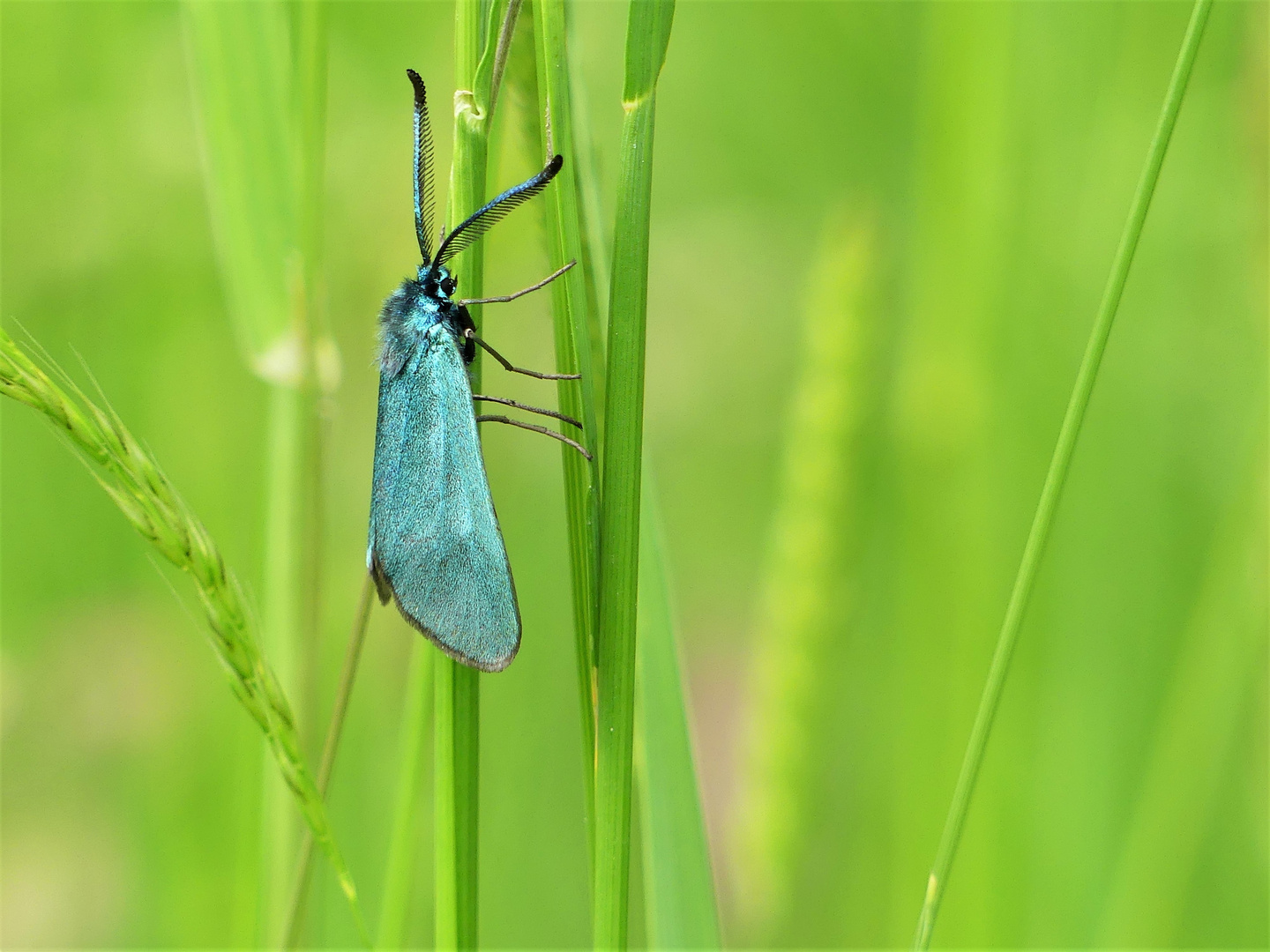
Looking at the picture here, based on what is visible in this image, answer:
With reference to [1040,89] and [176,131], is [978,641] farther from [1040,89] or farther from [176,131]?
[176,131]

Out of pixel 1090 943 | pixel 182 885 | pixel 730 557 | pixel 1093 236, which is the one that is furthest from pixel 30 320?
pixel 1090 943

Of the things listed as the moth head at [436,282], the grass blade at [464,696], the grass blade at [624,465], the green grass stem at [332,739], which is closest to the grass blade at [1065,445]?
the grass blade at [624,465]

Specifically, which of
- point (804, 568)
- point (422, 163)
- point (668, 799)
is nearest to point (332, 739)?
point (668, 799)

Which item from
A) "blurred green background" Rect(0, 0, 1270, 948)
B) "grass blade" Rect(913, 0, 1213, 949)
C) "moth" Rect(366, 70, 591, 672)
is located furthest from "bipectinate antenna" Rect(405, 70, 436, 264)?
"grass blade" Rect(913, 0, 1213, 949)

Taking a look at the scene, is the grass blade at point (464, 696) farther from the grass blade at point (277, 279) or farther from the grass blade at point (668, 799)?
the grass blade at point (277, 279)

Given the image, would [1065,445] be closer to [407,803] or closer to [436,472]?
[436,472]
